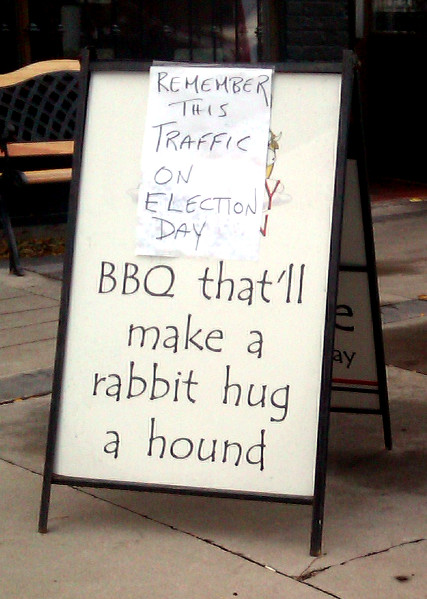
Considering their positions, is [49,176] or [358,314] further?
[49,176]

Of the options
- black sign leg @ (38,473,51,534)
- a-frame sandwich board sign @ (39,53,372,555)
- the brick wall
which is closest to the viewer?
a-frame sandwich board sign @ (39,53,372,555)

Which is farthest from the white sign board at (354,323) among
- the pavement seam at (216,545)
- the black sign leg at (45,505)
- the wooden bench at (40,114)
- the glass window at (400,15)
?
the glass window at (400,15)

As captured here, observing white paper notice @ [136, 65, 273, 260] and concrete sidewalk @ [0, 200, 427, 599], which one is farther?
white paper notice @ [136, 65, 273, 260]

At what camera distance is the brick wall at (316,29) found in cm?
1030

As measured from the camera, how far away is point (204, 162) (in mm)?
3863

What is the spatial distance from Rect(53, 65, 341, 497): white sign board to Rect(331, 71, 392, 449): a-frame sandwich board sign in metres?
0.61

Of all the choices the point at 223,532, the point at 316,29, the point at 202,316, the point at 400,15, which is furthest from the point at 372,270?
the point at 400,15

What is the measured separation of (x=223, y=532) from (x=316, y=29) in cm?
728

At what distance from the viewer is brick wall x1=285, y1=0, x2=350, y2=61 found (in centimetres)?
1030

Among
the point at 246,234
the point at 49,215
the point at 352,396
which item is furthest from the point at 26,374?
the point at 49,215

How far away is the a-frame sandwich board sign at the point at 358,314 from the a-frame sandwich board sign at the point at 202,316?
602mm

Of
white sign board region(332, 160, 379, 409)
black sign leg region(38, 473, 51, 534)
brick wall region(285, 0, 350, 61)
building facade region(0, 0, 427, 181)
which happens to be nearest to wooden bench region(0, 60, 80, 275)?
building facade region(0, 0, 427, 181)

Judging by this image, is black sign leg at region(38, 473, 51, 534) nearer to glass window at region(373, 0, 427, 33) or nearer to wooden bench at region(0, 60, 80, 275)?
wooden bench at region(0, 60, 80, 275)

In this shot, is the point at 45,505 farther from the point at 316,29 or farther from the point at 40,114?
the point at 316,29
